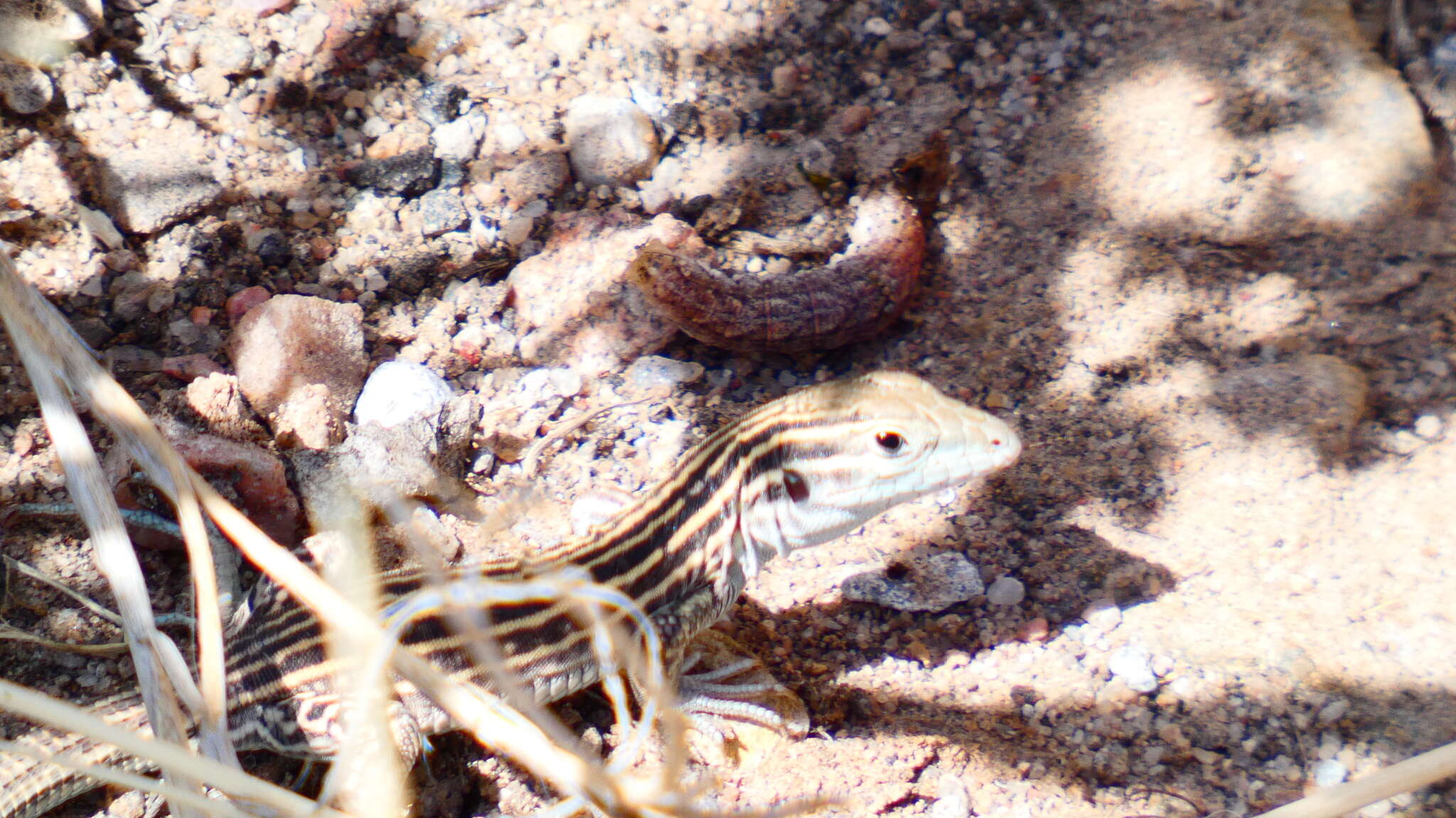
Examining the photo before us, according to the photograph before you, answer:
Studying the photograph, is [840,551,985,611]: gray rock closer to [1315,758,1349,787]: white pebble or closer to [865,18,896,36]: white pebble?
[1315,758,1349,787]: white pebble

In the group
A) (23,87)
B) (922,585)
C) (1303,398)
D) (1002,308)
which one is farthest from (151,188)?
(1303,398)

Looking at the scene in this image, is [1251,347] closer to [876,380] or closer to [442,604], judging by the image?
[876,380]

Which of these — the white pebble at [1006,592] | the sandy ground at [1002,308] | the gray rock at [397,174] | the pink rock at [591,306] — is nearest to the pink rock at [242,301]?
the sandy ground at [1002,308]

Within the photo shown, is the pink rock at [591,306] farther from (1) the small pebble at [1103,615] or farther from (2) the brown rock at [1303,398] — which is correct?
(2) the brown rock at [1303,398]

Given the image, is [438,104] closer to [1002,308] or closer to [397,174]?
[397,174]

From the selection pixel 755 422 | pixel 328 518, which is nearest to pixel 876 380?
pixel 755 422

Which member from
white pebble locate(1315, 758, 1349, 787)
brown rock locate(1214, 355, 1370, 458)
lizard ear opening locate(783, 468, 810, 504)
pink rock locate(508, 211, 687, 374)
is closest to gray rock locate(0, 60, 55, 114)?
pink rock locate(508, 211, 687, 374)
